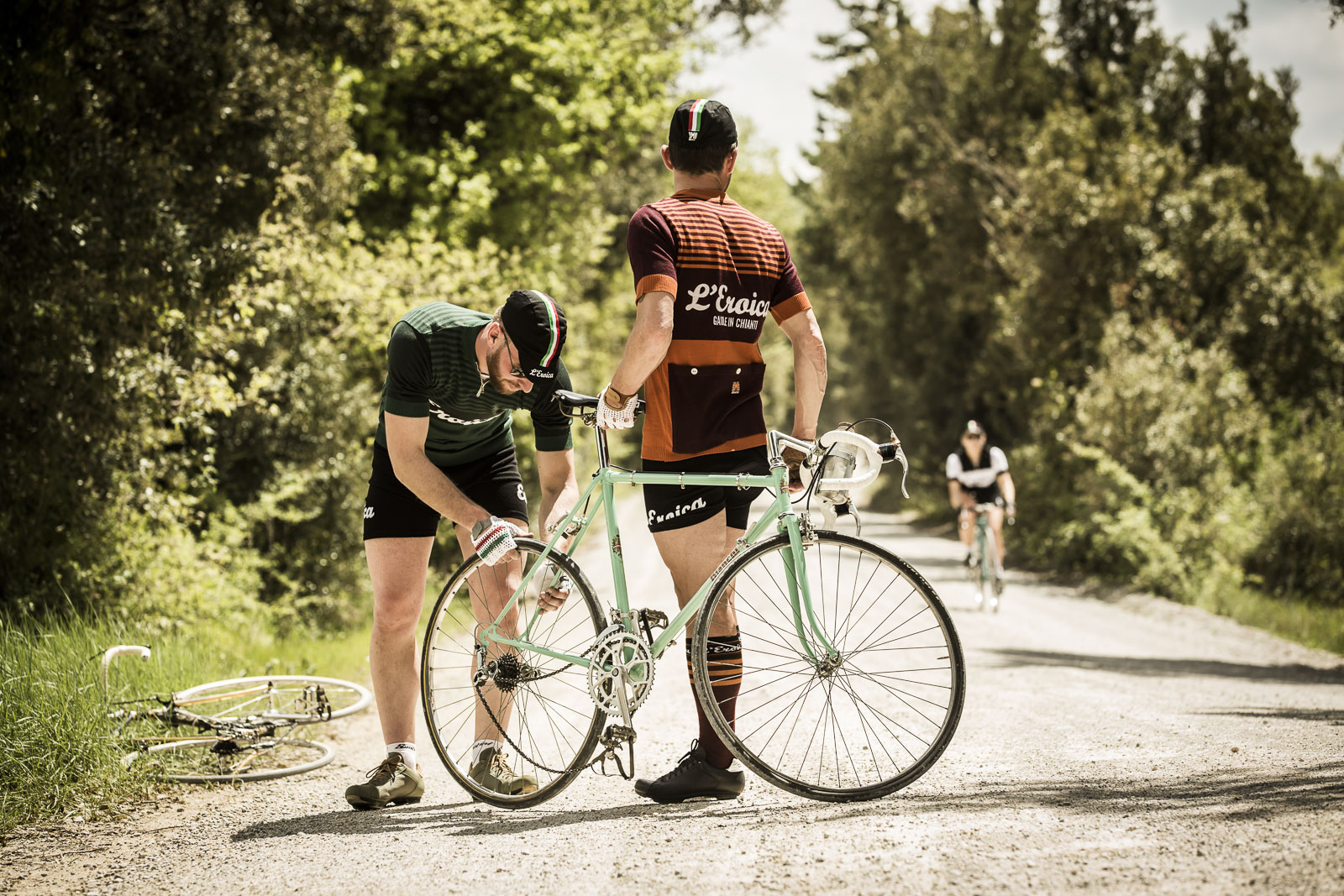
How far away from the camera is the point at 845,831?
367 centimetres

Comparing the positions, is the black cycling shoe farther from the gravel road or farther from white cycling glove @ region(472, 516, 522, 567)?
white cycling glove @ region(472, 516, 522, 567)

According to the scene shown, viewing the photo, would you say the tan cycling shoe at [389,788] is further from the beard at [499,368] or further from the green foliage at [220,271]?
the green foliage at [220,271]

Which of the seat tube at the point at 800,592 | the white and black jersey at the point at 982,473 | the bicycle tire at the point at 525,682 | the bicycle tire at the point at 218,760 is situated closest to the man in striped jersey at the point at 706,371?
the seat tube at the point at 800,592

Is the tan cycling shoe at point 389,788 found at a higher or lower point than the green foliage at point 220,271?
lower

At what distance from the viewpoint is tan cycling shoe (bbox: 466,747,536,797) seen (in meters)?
4.45

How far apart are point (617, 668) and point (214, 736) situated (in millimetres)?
2631

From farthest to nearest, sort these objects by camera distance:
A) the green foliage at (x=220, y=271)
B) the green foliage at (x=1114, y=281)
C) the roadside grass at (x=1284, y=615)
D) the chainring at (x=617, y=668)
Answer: the green foliage at (x=1114, y=281) < the roadside grass at (x=1284, y=615) < the green foliage at (x=220, y=271) < the chainring at (x=617, y=668)

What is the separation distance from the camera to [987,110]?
3083 centimetres

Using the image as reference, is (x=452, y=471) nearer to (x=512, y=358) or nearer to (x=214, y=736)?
(x=512, y=358)

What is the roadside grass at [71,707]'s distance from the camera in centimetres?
491

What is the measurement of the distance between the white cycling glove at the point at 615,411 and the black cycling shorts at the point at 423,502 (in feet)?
2.49

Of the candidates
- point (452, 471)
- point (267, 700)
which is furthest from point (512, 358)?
point (267, 700)

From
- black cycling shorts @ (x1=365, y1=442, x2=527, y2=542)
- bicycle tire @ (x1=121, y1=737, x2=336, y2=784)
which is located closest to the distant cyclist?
bicycle tire @ (x1=121, y1=737, x2=336, y2=784)

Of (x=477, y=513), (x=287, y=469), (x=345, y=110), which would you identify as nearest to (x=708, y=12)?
(x=345, y=110)
